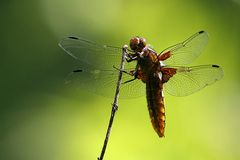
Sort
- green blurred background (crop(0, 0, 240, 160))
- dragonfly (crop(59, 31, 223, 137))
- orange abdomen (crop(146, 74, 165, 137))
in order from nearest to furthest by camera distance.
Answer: orange abdomen (crop(146, 74, 165, 137)), dragonfly (crop(59, 31, 223, 137)), green blurred background (crop(0, 0, 240, 160))

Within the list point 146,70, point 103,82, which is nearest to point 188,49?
point 146,70

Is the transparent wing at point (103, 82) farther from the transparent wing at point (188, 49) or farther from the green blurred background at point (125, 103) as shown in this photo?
the green blurred background at point (125, 103)

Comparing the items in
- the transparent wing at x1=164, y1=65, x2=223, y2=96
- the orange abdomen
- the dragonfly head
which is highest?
the dragonfly head

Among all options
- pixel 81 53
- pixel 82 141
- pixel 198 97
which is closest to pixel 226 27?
pixel 198 97

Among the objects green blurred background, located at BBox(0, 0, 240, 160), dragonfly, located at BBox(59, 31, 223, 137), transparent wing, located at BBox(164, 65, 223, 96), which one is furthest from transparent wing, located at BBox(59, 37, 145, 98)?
green blurred background, located at BBox(0, 0, 240, 160)

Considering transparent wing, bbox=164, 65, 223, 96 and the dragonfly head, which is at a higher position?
the dragonfly head

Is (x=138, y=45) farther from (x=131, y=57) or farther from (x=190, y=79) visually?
(x=190, y=79)

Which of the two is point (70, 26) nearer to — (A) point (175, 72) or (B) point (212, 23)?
(B) point (212, 23)

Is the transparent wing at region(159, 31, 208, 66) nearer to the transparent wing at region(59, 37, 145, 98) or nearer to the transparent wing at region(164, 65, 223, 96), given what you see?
the transparent wing at region(164, 65, 223, 96)

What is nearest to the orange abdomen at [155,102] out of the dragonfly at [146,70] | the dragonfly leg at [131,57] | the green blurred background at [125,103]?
the dragonfly at [146,70]
